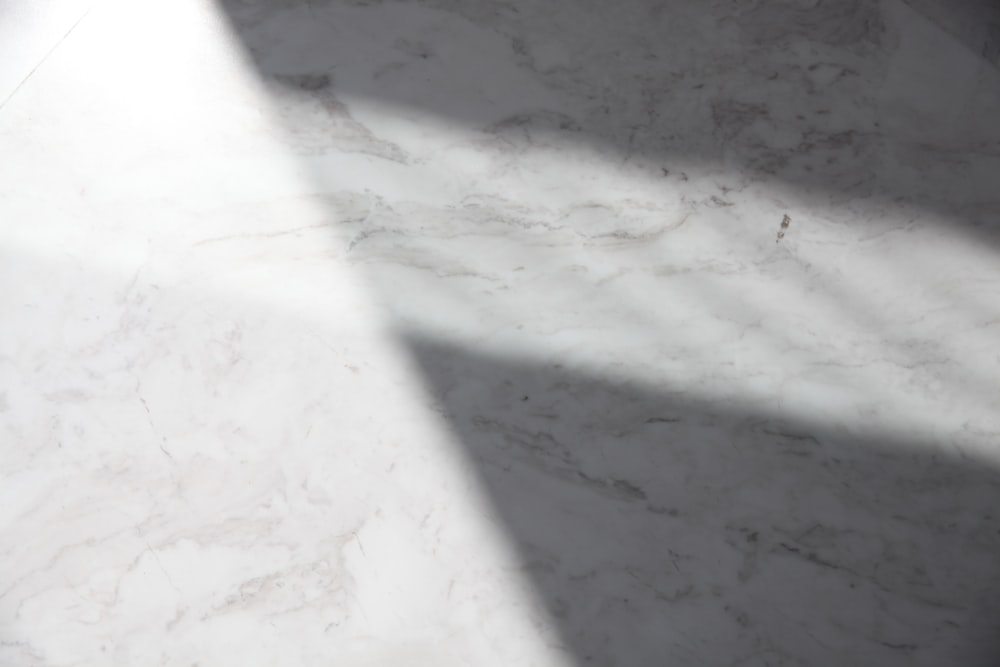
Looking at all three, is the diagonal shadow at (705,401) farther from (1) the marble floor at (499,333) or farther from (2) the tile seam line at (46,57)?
(2) the tile seam line at (46,57)

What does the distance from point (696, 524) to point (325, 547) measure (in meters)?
0.37

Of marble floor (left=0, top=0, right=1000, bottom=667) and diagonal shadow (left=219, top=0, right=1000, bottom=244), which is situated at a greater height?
diagonal shadow (left=219, top=0, right=1000, bottom=244)

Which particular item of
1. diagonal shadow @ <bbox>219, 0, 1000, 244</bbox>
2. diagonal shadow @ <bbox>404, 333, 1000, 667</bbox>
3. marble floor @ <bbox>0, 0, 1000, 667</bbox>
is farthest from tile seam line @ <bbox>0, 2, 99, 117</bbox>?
diagonal shadow @ <bbox>404, 333, 1000, 667</bbox>

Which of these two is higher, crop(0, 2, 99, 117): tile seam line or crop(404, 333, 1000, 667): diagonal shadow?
crop(0, 2, 99, 117): tile seam line

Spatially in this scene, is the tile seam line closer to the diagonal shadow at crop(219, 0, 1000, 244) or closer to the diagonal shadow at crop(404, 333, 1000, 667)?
the diagonal shadow at crop(219, 0, 1000, 244)

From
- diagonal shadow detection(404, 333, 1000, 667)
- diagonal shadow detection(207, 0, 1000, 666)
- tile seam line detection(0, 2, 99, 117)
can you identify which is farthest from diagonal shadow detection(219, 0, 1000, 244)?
diagonal shadow detection(404, 333, 1000, 667)

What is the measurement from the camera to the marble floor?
3.10 feet

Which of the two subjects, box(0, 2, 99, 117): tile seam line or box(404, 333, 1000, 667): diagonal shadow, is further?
box(0, 2, 99, 117): tile seam line

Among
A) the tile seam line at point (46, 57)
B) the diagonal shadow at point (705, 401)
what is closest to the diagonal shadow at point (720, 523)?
the diagonal shadow at point (705, 401)

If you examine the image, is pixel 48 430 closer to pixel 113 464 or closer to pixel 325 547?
pixel 113 464

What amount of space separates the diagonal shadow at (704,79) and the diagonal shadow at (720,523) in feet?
1.02

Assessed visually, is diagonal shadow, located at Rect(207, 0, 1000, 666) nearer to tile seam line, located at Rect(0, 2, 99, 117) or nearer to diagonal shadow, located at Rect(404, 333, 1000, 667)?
diagonal shadow, located at Rect(404, 333, 1000, 667)

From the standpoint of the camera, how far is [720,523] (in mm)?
986

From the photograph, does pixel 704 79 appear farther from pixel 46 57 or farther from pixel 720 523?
pixel 46 57
